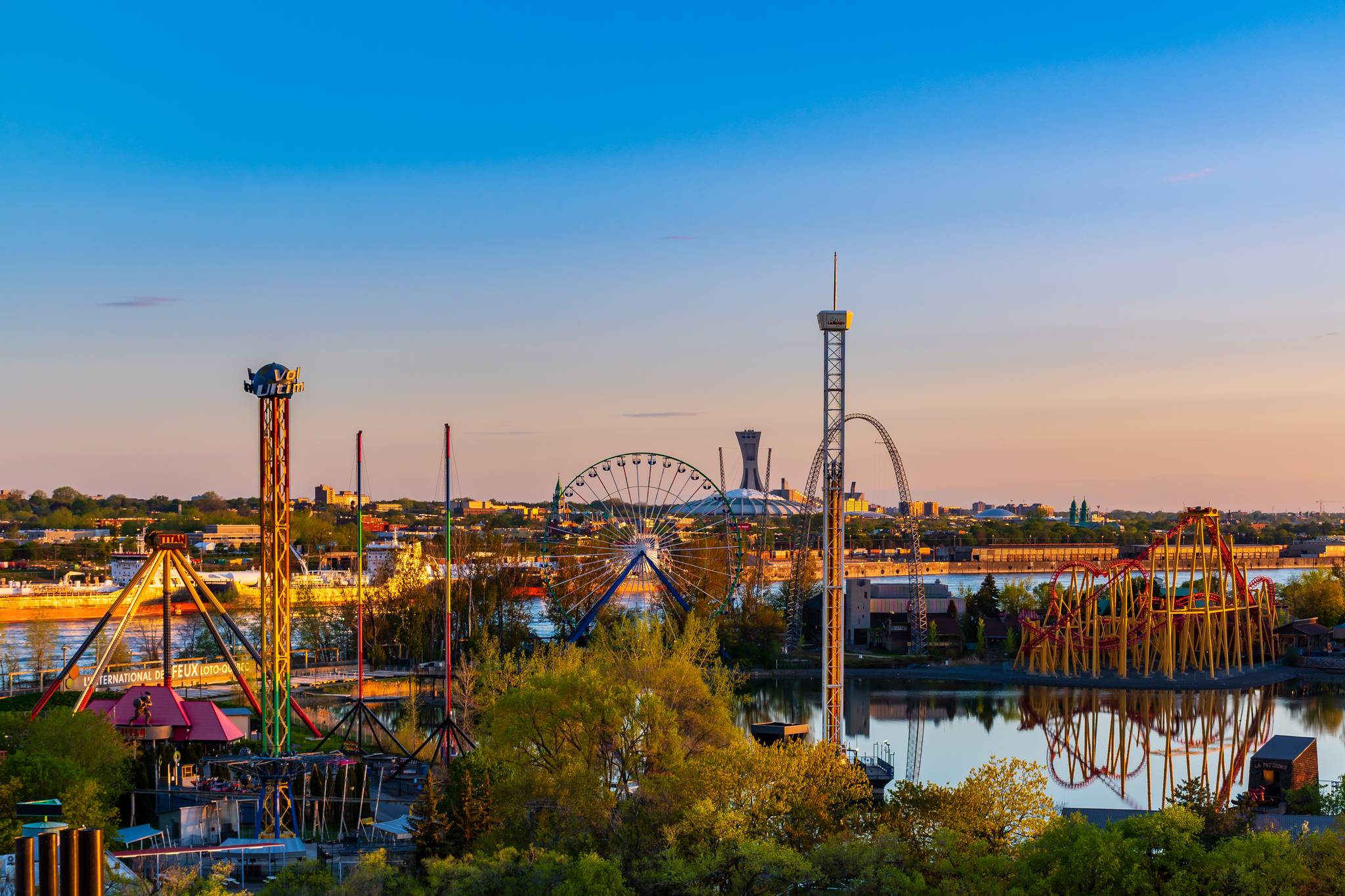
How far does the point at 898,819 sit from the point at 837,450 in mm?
16598

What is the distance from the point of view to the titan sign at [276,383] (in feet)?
123

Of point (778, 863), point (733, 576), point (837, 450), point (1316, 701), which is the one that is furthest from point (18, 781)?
point (1316, 701)

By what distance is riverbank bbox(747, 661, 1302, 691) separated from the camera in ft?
223

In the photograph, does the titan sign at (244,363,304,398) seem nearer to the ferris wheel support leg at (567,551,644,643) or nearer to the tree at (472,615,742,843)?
the tree at (472,615,742,843)

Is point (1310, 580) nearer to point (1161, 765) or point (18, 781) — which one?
point (1161, 765)

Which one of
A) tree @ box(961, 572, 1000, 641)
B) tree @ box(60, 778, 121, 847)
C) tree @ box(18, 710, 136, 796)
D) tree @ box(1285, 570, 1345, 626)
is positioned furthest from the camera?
tree @ box(1285, 570, 1345, 626)

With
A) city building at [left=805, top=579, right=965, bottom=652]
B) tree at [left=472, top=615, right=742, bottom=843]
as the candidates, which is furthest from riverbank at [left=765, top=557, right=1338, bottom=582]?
tree at [left=472, top=615, right=742, bottom=843]

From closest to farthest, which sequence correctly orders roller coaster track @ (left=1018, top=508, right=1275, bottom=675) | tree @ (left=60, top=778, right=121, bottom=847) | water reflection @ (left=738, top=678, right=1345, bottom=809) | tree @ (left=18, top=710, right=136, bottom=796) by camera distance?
tree @ (left=60, top=778, right=121, bottom=847)
tree @ (left=18, top=710, right=136, bottom=796)
water reflection @ (left=738, top=678, right=1345, bottom=809)
roller coaster track @ (left=1018, top=508, right=1275, bottom=675)

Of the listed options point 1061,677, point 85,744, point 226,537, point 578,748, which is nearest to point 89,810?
point 85,744

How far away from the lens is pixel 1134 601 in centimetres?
8288

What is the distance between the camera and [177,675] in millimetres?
57969

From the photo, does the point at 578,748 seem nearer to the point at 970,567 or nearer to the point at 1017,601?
the point at 1017,601

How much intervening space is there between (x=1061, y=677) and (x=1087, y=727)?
13788 millimetres

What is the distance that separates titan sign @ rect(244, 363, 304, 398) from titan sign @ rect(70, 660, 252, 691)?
67.9 ft
